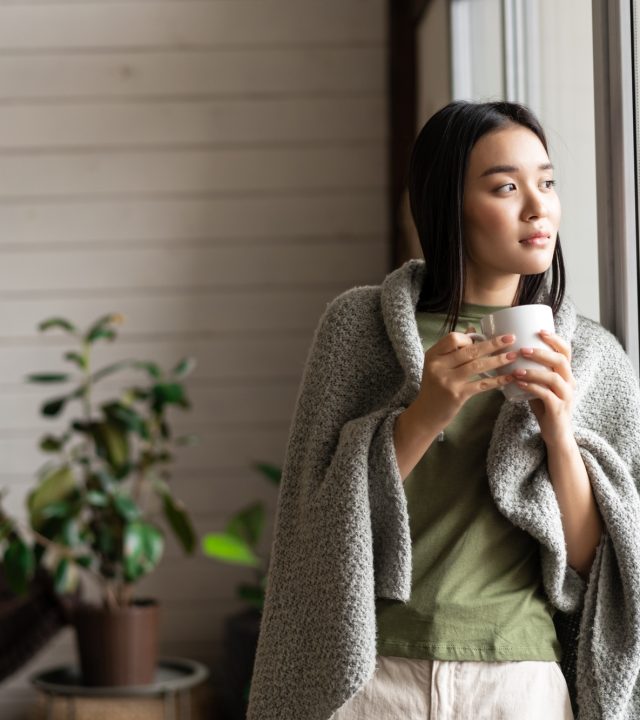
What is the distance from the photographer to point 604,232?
1461mm

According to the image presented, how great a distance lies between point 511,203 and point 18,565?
173 centimetres

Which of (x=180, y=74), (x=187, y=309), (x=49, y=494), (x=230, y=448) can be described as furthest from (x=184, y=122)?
(x=49, y=494)

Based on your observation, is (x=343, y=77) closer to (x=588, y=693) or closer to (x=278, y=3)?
(x=278, y=3)

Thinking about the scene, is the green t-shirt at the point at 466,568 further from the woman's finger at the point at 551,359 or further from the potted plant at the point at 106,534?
the potted plant at the point at 106,534

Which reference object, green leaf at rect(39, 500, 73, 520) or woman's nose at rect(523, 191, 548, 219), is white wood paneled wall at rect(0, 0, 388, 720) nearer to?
green leaf at rect(39, 500, 73, 520)

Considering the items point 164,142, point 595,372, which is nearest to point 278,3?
point 164,142

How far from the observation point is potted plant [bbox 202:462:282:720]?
2637 mm

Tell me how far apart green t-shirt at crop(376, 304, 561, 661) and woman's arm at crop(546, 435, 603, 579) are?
5 cm

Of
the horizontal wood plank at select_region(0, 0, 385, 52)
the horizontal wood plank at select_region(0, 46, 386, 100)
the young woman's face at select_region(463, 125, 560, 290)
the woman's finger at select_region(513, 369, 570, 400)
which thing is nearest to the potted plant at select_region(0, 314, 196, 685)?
the horizontal wood plank at select_region(0, 46, 386, 100)

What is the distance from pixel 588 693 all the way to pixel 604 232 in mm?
608

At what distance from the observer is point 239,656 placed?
2773 millimetres

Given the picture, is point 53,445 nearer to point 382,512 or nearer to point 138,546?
point 138,546

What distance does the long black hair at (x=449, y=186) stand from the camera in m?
1.24

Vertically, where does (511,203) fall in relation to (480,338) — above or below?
above
